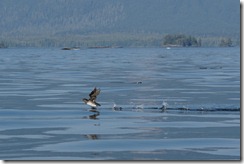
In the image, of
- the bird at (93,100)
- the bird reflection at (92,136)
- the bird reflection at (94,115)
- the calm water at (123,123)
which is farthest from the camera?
the bird at (93,100)

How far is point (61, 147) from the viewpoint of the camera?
63.7 feet

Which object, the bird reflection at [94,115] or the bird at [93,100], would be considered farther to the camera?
the bird at [93,100]

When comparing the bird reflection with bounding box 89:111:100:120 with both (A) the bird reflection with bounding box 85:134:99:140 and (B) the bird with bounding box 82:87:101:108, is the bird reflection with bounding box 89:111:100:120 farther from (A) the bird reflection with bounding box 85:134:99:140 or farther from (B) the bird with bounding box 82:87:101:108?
(A) the bird reflection with bounding box 85:134:99:140

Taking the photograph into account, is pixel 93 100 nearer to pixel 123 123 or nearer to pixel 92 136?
pixel 123 123

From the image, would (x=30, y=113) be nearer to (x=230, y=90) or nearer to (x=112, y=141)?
(x=112, y=141)

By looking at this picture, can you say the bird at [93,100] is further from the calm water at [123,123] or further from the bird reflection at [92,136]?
the bird reflection at [92,136]

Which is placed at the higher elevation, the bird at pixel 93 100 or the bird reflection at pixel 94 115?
the bird at pixel 93 100

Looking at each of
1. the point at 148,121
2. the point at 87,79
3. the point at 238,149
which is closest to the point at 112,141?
the point at 238,149

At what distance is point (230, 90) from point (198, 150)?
19012mm

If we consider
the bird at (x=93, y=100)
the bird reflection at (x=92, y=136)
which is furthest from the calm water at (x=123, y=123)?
the bird at (x=93, y=100)

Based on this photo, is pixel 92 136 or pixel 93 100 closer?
pixel 92 136

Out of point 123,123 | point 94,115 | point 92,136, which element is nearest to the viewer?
point 92,136

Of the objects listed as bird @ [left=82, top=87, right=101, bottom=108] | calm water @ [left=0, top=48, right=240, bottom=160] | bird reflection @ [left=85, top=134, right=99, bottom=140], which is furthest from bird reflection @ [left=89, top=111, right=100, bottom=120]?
bird reflection @ [left=85, top=134, right=99, bottom=140]

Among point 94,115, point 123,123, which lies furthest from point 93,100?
point 123,123
